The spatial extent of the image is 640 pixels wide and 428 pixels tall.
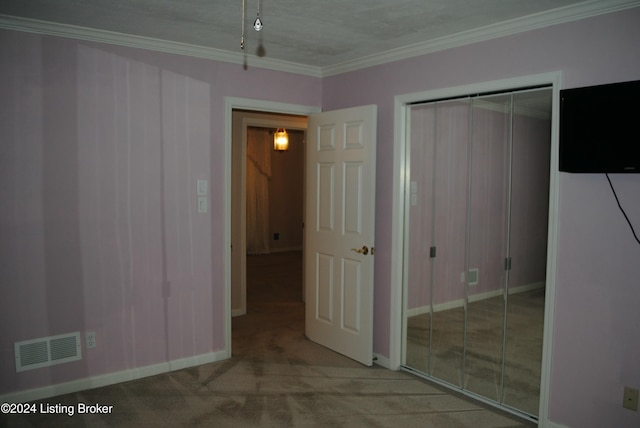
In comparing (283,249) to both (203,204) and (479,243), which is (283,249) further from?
(479,243)

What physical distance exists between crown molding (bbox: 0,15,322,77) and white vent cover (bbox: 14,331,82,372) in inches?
81.3

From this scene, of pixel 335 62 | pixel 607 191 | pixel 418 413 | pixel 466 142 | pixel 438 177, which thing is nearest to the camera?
pixel 607 191

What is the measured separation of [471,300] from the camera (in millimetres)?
3443

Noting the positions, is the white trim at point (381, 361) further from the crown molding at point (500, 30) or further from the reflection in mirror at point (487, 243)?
the crown molding at point (500, 30)

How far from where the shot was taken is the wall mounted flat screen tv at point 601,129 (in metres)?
2.39

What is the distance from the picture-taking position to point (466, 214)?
11.4 feet

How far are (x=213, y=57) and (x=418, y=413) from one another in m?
3.08

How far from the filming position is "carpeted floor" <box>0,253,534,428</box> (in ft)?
9.80

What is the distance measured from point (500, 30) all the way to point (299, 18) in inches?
50.4

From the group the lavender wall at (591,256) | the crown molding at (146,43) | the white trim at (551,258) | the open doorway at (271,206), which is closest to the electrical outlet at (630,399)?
the lavender wall at (591,256)

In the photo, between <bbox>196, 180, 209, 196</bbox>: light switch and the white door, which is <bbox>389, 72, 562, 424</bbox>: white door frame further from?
<bbox>196, 180, 209, 196</bbox>: light switch

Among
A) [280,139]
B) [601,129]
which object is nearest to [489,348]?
[601,129]

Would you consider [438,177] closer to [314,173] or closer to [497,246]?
[497,246]

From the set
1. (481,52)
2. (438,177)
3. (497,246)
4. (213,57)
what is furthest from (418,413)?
(213,57)
